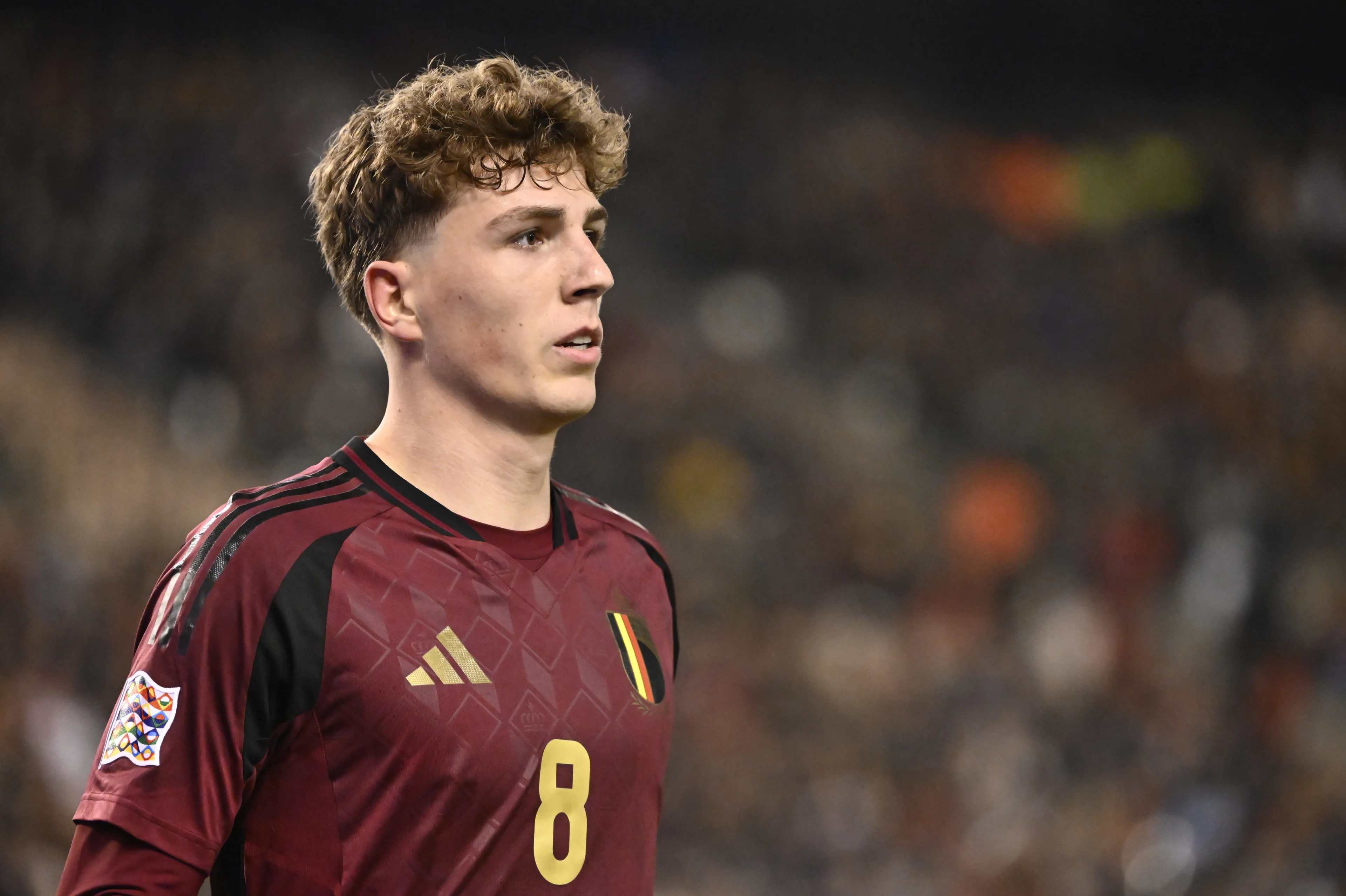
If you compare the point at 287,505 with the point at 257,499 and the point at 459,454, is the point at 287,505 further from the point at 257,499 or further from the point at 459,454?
the point at 459,454

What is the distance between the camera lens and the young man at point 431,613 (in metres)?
0.89

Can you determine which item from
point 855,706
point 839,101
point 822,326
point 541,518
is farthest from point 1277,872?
point 541,518

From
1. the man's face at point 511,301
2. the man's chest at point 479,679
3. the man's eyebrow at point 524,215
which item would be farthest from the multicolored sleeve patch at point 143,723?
the man's eyebrow at point 524,215

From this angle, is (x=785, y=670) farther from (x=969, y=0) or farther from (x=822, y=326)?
(x=969, y=0)

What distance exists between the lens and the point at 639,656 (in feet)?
3.70

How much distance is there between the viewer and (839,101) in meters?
3.25

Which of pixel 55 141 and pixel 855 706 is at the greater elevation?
pixel 55 141

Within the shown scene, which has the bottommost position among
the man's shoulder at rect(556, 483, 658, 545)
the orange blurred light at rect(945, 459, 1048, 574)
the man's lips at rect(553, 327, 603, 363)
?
the orange blurred light at rect(945, 459, 1048, 574)

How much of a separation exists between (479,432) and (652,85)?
7.36ft

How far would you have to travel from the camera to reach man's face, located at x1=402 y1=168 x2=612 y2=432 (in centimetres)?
105

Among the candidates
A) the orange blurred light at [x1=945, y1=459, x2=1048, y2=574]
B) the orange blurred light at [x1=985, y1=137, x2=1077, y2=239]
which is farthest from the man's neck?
the orange blurred light at [x1=985, y1=137, x2=1077, y2=239]

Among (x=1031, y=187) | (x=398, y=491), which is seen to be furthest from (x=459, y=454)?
(x=1031, y=187)

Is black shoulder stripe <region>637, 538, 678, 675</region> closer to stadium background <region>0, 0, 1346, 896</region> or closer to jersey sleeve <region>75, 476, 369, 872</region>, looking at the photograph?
jersey sleeve <region>75, 476, 369, 872</region>

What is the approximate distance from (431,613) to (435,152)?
40cm
